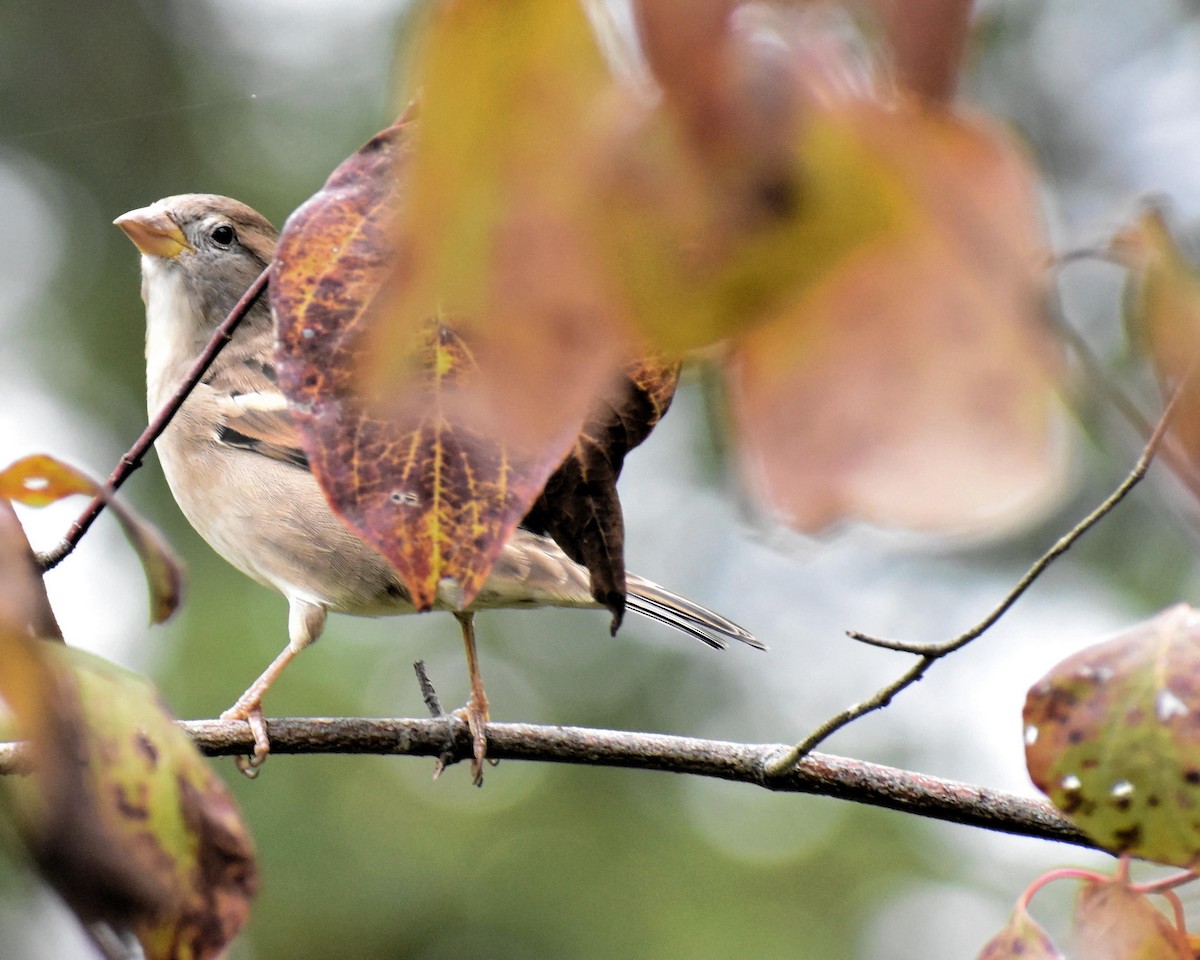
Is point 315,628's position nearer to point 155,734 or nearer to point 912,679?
point 912,679

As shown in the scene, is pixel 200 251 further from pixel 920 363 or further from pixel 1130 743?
pixel 920 363

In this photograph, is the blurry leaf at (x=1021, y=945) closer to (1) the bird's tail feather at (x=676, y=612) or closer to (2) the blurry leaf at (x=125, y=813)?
(2) the blurry leaf at (x=125, y=813)

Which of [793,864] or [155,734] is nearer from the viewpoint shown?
[155,734]

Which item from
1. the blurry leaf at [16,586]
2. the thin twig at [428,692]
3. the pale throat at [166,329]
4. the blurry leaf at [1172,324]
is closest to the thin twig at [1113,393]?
the blurry leaf at [1172,324]

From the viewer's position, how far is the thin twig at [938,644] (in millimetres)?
978

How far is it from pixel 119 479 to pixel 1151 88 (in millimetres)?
7679

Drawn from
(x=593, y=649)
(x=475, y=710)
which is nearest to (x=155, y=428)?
(x=475, y=710)

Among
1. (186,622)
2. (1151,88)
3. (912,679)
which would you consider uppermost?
(912,679)

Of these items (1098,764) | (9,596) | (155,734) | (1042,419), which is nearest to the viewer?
(1042,419)

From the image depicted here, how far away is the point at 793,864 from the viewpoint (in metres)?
7.23

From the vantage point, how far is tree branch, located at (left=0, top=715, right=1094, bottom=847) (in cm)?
148

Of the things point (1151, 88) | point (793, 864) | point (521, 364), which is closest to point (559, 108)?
point (521, 364)

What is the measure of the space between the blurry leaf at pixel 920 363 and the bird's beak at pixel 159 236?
297 cm

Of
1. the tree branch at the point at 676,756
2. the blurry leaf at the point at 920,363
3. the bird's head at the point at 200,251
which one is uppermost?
the blurry leaf at the point at 920,363
